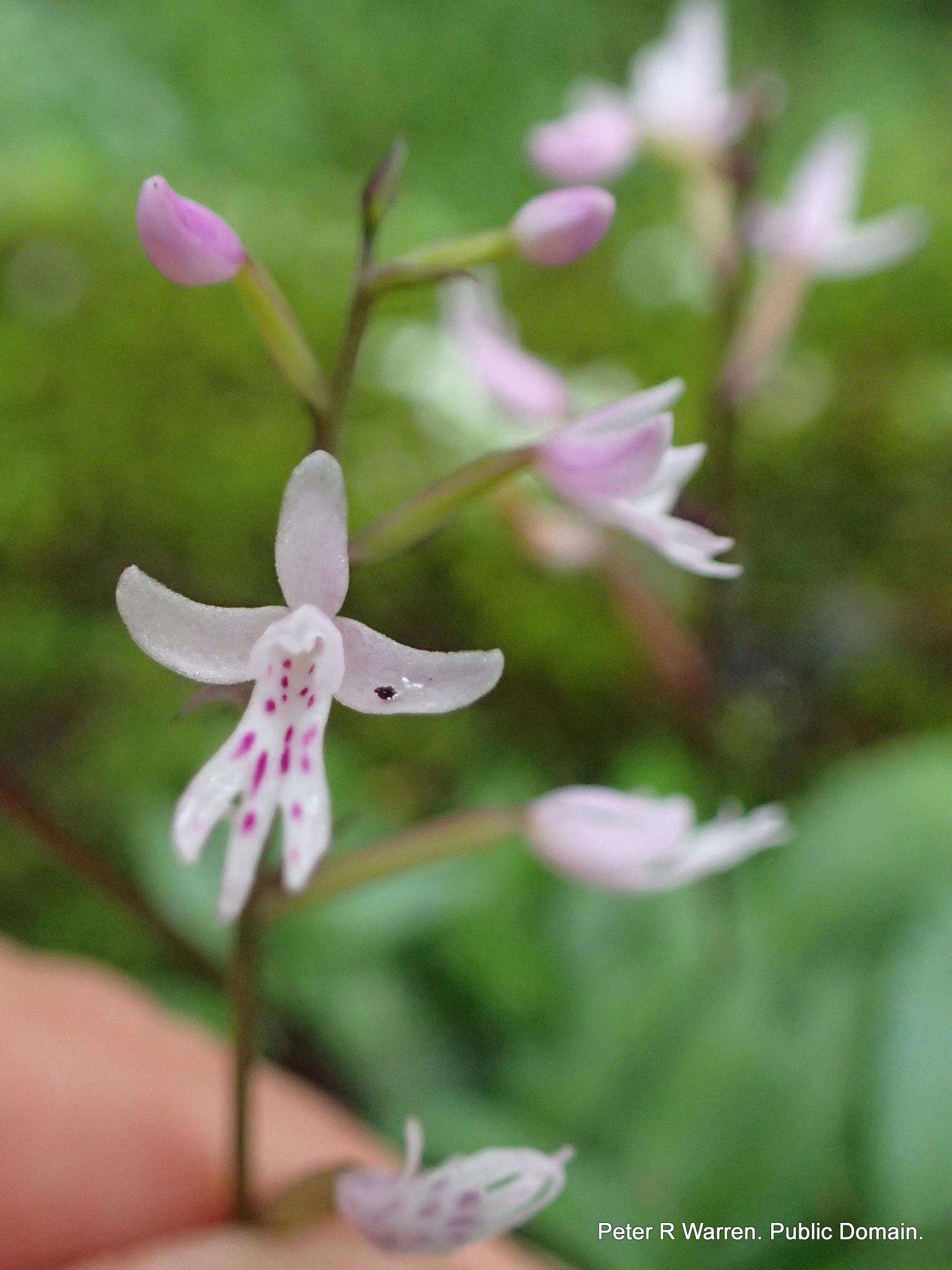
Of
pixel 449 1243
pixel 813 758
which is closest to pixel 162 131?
pixel 813 758

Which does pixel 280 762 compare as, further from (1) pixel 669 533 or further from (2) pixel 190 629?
(1) pixel 669 533

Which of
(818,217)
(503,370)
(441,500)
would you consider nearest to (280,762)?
(441,500)

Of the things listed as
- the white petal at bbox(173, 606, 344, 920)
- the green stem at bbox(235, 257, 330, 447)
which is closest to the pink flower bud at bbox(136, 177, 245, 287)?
the green stem at bbox(235, 257, 330, 447)

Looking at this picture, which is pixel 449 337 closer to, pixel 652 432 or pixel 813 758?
pixel 652 432

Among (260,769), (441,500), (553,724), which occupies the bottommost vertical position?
(260,769)

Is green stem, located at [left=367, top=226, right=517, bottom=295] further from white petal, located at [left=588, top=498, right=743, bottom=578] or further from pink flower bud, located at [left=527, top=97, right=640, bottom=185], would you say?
pink flower bud, located at [left=527, top=97, right=640, bottom=185]

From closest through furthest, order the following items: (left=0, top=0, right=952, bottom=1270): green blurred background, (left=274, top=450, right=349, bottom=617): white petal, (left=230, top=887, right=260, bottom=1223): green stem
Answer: (left=274, top=450, right=349, bottom=617): white petal < (left=230, top=887, right=260, bottom=1223): green stem < (left=0, top=0, right=952, bottom=1270): green blurred background
